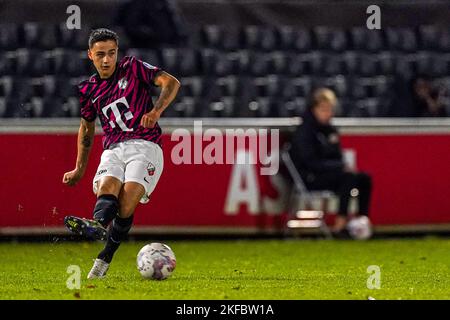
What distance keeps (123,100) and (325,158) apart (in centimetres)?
526

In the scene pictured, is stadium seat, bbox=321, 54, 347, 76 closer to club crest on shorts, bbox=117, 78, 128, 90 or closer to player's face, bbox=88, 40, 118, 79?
club crest on shorts, bbox=117, 78, 128, 90

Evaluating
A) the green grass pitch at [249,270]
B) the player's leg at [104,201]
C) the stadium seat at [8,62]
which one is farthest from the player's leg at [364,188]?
the player's leg at [104,201]

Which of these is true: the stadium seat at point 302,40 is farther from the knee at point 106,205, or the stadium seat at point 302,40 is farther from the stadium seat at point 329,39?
the knee at point 106,205

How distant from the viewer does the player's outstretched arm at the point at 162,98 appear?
31.0 feet

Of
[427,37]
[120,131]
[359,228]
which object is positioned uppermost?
[427,37]

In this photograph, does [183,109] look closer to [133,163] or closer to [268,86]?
[268,86]

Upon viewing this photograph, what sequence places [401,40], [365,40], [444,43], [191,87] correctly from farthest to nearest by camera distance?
[444,43]
[401,40]
[365,40]
[191,87]

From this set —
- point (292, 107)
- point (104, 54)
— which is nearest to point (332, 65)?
point (292, 107)

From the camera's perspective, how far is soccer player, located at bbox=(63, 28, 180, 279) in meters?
9.93

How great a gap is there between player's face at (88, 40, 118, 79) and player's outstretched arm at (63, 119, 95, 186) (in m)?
0.49

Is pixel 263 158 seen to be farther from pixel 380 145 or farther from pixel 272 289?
pixel 272 289

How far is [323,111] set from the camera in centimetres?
1485

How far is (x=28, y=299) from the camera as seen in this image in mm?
8820

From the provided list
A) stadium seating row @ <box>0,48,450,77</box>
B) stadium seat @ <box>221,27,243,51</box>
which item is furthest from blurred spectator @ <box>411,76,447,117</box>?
Result: stadium seat @ <box>221,27,243,51</box>
